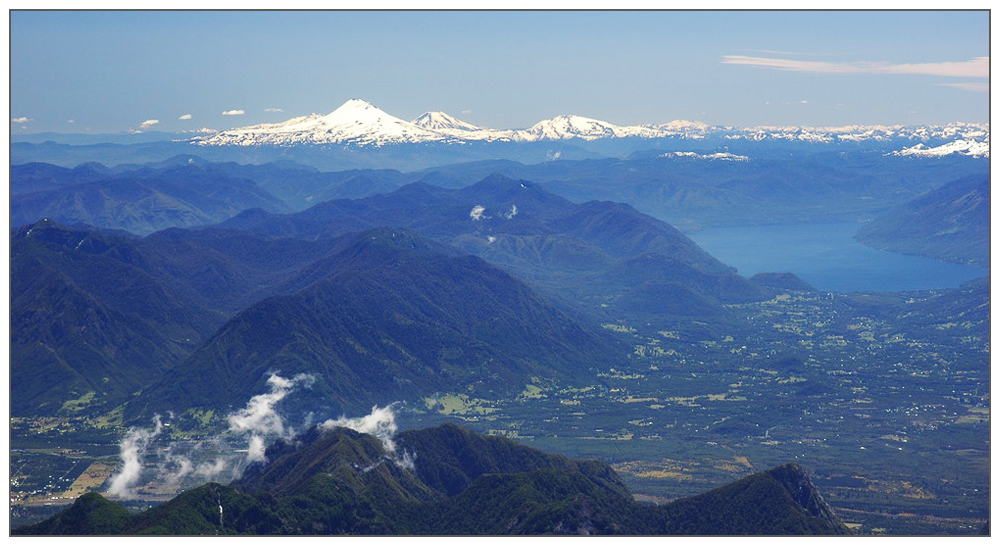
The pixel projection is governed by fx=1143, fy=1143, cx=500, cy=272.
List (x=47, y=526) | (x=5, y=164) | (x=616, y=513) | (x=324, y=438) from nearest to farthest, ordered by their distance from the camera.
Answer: (x=5, y=164)
(x=47, y=526)
(x=616, y=513)
(x=324, y=438)

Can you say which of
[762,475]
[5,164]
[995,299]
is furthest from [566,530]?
[5,164]

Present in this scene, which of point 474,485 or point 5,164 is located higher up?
point 5,164

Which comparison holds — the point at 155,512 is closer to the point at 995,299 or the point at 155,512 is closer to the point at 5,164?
the point at 5,164

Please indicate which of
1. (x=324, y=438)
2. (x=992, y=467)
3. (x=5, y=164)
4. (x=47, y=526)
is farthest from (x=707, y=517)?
(x=5, y=164)

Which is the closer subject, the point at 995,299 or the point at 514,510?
the point at 995,299

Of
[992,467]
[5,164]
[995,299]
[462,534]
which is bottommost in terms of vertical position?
[462,534]

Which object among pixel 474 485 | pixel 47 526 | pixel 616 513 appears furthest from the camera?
pixel 474 485
